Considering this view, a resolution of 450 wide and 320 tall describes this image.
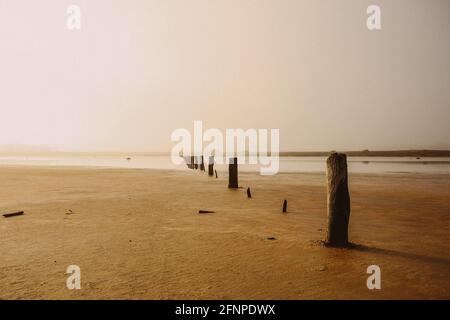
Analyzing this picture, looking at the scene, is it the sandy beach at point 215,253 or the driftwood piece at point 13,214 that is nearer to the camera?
the sandy beach at point 215,253

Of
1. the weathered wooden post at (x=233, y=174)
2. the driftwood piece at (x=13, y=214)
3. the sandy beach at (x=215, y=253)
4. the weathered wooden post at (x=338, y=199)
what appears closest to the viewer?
the sandy beach at (x=215, y=253)

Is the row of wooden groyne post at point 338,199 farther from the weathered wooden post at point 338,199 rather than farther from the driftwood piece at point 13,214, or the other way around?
the driftwood piece at point 13,214

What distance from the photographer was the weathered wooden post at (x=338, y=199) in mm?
6820

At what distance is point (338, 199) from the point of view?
6.85m

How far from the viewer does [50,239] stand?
24.3 feet

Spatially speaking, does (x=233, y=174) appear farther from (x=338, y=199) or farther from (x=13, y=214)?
(x=338, y=199)

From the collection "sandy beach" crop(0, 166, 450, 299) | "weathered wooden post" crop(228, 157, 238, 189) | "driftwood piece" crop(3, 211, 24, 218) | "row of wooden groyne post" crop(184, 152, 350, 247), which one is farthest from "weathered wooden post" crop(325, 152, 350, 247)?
"weathered wooden post" crop(228, 157, 238, 189)

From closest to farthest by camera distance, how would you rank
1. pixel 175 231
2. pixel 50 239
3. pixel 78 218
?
pixel 50 239 → pixel 175 231 → pixel 78 218

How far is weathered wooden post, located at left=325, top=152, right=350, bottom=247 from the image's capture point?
22.4 ft

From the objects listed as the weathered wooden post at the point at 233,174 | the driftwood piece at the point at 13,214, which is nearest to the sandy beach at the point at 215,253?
the driftwood piece at the point at 13,214

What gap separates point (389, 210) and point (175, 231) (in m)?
7.88

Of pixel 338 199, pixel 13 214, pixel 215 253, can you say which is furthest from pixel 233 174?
pixel 215 253
